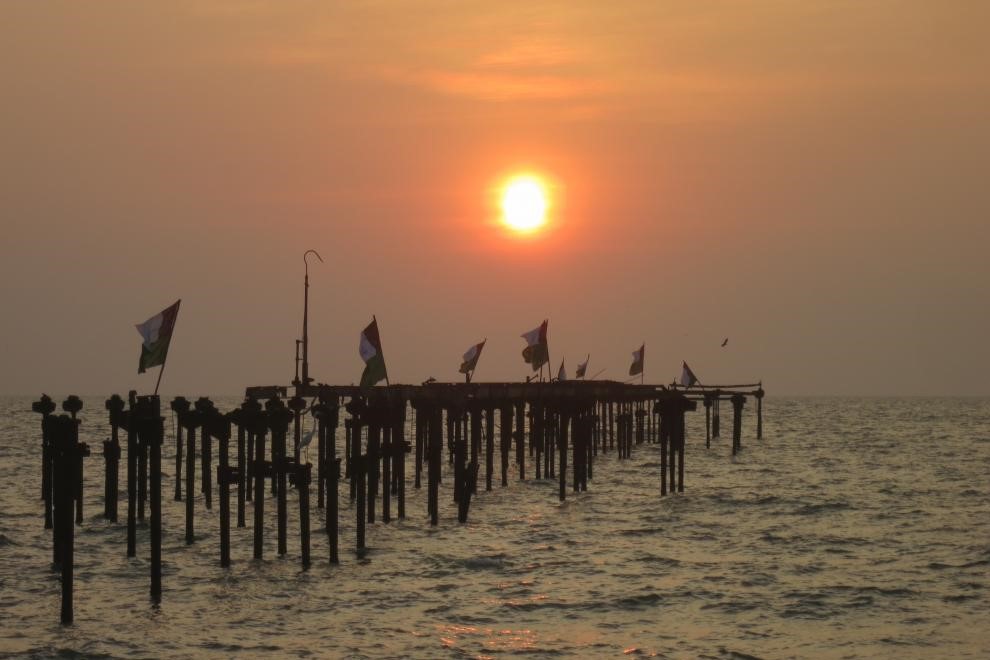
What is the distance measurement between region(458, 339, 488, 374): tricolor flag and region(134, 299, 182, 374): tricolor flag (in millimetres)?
26816

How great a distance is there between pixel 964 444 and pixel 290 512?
71.8 meters

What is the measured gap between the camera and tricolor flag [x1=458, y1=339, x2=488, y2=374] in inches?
2395

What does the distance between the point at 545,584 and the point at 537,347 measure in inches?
1193

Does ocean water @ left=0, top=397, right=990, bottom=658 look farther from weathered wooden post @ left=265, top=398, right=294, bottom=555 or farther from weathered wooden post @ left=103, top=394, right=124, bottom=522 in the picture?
weathered wooden post @ left=103, top=394, right=124, bottom=522

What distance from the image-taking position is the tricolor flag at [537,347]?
59750mm

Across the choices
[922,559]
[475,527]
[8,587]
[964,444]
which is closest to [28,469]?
[475,527]

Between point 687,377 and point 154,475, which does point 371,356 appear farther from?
point 687,377

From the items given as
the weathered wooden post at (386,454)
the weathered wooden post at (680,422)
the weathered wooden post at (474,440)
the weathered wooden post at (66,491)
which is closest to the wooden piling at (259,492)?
the weathered wooden post at (66,491)

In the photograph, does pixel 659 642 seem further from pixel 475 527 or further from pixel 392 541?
pixel 475 527

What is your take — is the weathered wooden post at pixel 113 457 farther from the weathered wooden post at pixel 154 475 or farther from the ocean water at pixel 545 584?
the weathered wooden post at pixel 154 475

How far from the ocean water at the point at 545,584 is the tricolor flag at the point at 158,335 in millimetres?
4609

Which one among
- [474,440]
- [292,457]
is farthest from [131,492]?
[474,440]

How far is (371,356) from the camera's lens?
38344 millimetres

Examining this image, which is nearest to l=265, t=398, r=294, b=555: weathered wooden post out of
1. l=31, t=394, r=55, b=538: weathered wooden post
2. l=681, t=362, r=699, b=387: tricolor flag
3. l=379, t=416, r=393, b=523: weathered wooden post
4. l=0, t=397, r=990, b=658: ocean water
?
l=0, t=397, r=990, b=658: ocean water
